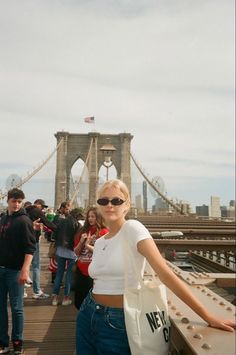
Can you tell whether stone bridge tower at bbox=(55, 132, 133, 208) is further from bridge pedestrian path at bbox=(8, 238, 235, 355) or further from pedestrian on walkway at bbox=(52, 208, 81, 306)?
pedestrian on walkway at bbox=(52, 208, 81, 306)

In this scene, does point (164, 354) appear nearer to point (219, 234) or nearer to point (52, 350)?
point (52, 350)

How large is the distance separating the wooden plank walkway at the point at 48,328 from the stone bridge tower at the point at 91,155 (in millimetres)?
46746

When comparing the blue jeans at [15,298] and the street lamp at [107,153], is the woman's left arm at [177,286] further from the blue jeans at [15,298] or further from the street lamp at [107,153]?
the street lamp at [107,153]

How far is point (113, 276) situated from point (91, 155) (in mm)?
51887

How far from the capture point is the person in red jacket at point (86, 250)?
360 centimetres

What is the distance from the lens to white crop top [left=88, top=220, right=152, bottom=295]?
158 cm

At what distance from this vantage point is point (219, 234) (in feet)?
19.5

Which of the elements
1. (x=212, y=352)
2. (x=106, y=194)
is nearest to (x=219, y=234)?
(x=106, y=194)

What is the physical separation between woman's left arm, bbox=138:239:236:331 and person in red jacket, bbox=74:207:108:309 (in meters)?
2.06

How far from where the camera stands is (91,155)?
175 ft

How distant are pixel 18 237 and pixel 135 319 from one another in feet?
6.98

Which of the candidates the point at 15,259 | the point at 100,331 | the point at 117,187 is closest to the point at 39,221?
the point at 15,259

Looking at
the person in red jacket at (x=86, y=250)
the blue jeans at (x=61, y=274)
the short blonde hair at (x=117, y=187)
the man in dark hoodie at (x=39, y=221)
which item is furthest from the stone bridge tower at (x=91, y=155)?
the short blonde hair at (x=117, y=187)

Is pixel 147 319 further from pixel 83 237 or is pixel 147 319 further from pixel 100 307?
pixel 83 237
